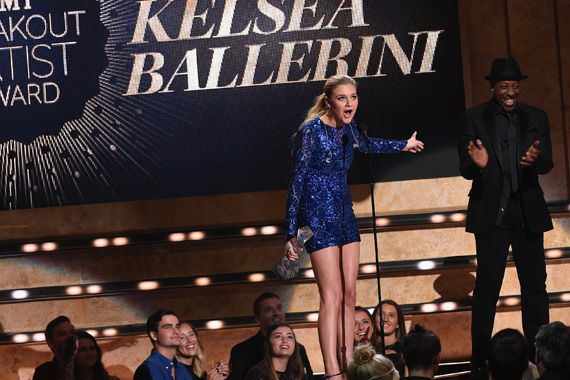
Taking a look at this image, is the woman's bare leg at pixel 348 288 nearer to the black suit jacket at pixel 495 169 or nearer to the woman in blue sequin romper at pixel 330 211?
the woman in blue sequin romper at pixel 330 211

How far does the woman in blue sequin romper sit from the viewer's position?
4.82 m

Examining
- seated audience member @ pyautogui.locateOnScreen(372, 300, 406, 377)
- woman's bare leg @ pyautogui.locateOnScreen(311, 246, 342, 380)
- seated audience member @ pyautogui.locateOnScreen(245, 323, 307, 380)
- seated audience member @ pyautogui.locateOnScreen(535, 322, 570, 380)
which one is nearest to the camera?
seated audience member @ pyautogui.locateOnScreen(535, 322, 570, 380)

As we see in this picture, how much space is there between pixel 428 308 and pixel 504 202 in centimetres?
127

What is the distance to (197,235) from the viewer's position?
6.50 metres

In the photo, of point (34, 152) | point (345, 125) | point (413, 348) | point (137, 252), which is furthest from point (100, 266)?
point (413, 348)

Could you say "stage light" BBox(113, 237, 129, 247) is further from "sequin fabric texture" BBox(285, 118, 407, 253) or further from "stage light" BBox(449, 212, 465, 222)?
"stage light" BBox(449, 212, 465, 222)

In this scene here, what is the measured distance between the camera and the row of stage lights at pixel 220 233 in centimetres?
651

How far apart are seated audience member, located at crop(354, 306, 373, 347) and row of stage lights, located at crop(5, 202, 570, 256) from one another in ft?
3.07

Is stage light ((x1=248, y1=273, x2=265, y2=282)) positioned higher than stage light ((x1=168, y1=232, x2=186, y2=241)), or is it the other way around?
stage light ((x1=168, y1=232, x2=186, y2=241))

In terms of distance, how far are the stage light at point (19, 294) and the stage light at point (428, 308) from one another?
8.43 feet

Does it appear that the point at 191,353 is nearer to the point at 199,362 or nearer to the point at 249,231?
the point at 199,362

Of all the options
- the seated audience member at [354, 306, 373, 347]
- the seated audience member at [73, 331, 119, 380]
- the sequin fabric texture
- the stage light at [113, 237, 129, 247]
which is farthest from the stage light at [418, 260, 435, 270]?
the seated audience member at [73, 331, 119, 380]

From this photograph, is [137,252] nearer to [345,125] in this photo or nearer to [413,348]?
[345,125]

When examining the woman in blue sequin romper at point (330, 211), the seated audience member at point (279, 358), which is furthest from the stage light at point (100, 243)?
the woman in blue sequin romper at point (330, 211)
